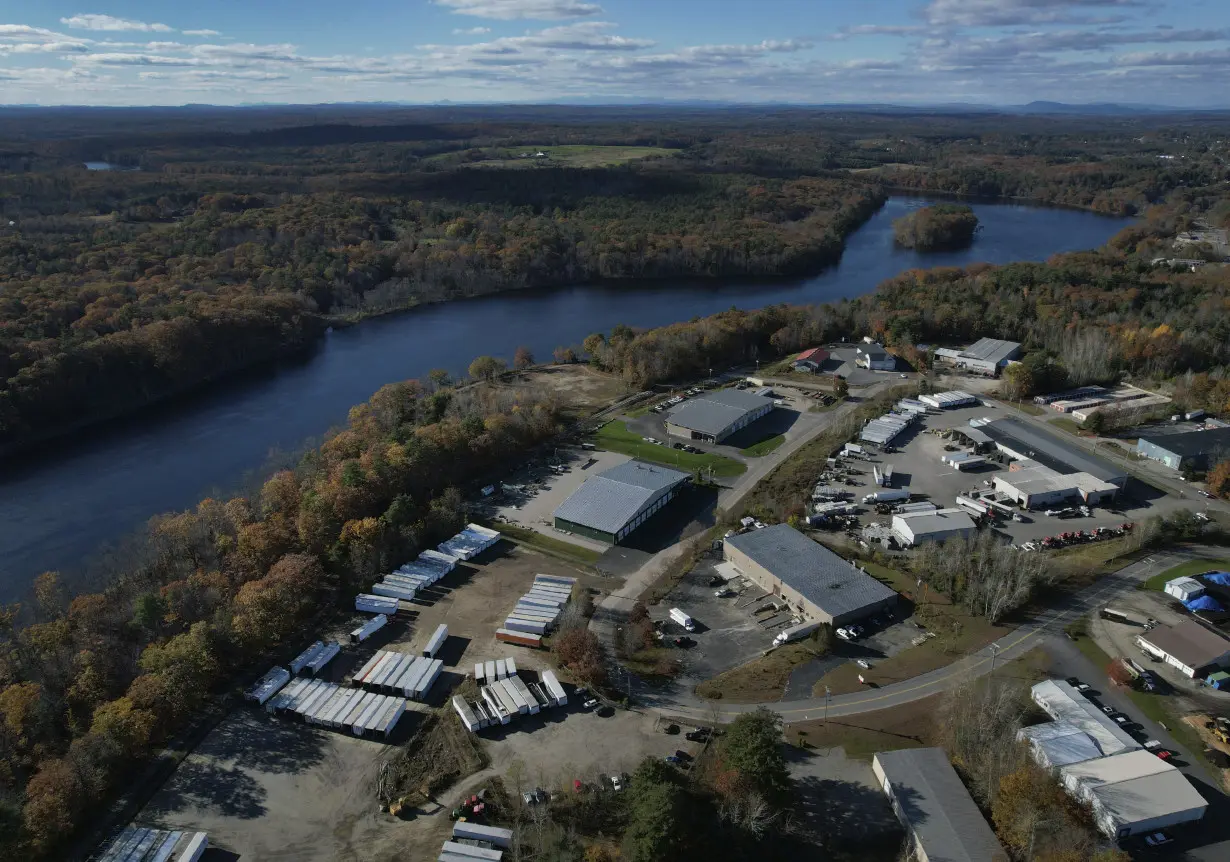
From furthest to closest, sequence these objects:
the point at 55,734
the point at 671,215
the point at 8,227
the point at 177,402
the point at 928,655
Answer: the point at 671,215 < the point at 8,227 < the point at 177,402 < the point at 928,655 < the point at 55,734

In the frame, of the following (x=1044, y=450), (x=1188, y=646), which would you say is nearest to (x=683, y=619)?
(x=1188, y=646)

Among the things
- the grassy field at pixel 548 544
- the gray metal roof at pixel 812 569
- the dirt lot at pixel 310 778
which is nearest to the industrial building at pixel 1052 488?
the gray metal roof at pixel 812 569

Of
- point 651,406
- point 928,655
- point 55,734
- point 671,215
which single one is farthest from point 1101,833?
point 671,215

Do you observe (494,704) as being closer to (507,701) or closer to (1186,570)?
(507,701)

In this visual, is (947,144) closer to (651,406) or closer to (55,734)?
(651,406)

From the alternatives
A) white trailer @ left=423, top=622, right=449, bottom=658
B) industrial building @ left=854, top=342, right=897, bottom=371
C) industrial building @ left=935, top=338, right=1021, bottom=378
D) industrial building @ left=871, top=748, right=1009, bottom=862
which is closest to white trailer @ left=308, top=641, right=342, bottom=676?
white trailer @ left=423, top=622, right=449, bottom=658

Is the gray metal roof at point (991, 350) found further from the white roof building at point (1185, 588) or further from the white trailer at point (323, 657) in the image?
the white trailer at point (323, 657)
